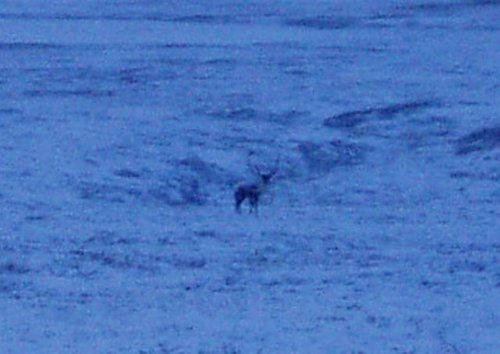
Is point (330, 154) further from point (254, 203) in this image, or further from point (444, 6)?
point (444, 6)

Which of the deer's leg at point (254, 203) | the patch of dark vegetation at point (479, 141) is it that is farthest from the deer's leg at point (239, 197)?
the patch of dark vegetation at point (479, 141)

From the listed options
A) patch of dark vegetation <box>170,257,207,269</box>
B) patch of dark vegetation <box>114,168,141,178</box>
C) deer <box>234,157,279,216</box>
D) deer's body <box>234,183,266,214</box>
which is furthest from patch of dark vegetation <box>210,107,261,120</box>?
patch of dark vegetation <box>170,257,207,269</box>

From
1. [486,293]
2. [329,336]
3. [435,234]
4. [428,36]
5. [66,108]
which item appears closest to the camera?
[329,336]

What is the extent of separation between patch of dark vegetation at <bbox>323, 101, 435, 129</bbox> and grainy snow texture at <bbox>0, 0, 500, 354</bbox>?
0.29ft

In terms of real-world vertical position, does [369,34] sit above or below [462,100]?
above

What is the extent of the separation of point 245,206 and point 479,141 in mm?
6018

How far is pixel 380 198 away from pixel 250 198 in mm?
2122

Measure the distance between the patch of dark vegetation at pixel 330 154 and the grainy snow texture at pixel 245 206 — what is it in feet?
0.19

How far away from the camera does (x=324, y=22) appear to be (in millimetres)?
48125

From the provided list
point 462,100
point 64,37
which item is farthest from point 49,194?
point 64,37

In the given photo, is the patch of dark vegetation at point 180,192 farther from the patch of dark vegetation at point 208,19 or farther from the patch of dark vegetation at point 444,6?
the patch of dark vegetation at point 444,6

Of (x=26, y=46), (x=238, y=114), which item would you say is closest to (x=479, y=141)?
(x=238, y=114)

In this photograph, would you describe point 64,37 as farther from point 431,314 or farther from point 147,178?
point 431,314

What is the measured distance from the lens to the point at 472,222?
1828 centimetres
